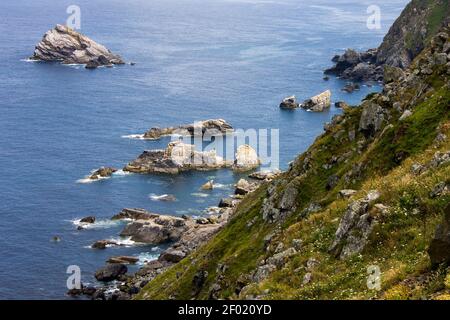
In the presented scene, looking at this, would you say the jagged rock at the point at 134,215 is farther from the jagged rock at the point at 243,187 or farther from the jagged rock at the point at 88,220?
the jagged rock at the point at 243,187

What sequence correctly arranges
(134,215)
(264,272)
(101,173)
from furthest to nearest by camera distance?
(101,173) < (134,215) < (264,272)

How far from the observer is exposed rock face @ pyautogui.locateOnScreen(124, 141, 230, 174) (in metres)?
176

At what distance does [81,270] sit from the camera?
118438mm

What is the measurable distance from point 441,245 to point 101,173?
147m

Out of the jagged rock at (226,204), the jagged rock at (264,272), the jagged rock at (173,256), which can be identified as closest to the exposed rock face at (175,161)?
the jagged rock at (226,204)

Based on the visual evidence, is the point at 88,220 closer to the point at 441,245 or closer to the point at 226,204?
the point at 226,204

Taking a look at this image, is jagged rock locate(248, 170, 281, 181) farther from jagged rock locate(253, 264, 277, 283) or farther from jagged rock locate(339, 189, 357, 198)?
jagged rock locate(253, 264, 277, 283)

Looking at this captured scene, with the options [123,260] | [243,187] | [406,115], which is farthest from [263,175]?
[406,115]

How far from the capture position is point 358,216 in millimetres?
39188

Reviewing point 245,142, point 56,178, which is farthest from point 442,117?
point 245,142

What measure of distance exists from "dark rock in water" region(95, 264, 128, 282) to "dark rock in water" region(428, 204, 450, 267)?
94341 millimetres

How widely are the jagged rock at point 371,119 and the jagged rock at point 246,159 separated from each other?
4335 inches
